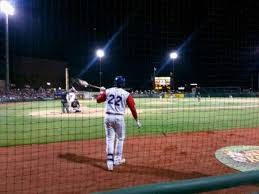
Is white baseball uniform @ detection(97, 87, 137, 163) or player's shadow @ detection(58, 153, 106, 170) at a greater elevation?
white baseball uniform @ detection(97, 87, 137, 163)

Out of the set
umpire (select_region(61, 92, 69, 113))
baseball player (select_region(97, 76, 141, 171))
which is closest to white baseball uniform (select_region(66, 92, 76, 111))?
umpire (select_region(61, 92, 69, 113))

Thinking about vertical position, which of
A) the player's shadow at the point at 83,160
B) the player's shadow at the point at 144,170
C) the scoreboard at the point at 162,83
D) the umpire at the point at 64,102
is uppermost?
the scoreboard at the point at 162,83

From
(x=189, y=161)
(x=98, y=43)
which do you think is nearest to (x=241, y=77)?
(x=98, y=43)

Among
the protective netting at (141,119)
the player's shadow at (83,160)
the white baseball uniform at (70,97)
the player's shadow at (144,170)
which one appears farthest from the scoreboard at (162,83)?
the player's shadow at (144,170)

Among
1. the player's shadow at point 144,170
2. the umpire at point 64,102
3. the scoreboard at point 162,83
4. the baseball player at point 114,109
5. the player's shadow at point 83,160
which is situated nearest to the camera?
the player's shadow at point 144,170

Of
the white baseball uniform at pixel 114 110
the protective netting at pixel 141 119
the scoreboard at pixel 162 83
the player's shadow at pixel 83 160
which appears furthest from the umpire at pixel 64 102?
the scoreboard at pixel 162 83

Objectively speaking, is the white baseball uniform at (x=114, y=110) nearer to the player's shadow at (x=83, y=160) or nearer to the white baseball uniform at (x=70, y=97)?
the player's shadow at (x=83, y=160)

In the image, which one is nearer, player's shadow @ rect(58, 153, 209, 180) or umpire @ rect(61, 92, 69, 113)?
player's shadow @ rect(58, 153, 209, 180)

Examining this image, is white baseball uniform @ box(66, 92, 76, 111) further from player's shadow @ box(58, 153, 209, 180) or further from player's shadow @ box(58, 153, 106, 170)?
player's shadow @ box(58, 153, 209, 180)

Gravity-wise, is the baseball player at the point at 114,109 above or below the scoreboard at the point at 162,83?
below

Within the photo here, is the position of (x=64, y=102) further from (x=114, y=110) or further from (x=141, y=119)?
(x=114, y=110)

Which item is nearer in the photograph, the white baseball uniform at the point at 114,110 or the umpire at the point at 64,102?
the white baseball uniform at the point at 114,110

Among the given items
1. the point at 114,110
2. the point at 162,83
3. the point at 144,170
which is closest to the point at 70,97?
the point at 114,110

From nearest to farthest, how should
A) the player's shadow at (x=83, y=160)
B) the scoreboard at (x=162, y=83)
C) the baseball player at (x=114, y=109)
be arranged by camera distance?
the baseball player at (x=114, y=109) < the player's shadow at (x=83, y=160) < the scoreboard at (x=162, y=83)
